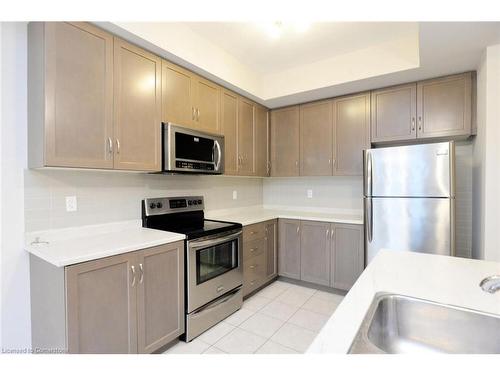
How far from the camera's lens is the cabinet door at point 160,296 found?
1671 mm

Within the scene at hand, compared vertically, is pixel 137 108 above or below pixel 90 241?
above

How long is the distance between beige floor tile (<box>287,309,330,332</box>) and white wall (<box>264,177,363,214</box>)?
4.51 feet

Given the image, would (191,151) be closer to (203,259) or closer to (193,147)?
(193,147)

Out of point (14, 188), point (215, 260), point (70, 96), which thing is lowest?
point (215, 260)

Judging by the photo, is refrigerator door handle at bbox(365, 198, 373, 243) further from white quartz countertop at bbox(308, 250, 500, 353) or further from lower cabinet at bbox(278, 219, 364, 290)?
white quartz countertop at bbox(308, 250, 500, 353)

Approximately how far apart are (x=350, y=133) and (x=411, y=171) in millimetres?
867

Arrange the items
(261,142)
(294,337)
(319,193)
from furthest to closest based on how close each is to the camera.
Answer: (319,193)
(261,142)
(294,337)

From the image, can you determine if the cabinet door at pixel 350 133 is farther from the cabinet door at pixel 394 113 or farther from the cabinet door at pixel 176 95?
the cabinet door at pixel 176 95

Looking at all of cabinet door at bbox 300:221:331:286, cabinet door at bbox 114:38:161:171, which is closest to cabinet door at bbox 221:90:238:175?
cabinet door at bbox 114:38:161:171

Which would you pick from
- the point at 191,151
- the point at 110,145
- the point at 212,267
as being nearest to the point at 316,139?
the point at 191,151

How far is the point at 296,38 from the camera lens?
7.61 feet

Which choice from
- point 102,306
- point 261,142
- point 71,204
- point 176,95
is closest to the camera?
point 102,306

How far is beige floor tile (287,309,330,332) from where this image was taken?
2.22m
